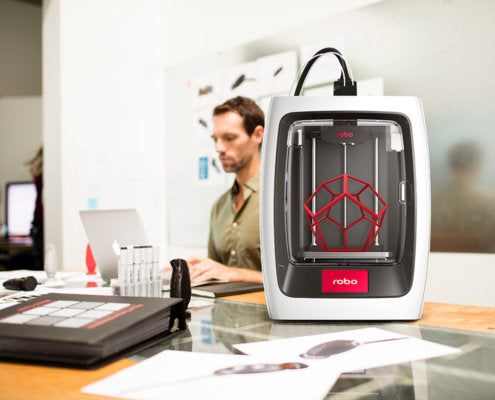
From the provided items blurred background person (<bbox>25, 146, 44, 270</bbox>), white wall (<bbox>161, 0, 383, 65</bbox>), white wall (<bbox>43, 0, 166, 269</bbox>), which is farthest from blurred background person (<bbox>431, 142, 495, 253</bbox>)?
blurred background person (<bbox>25, 146, 44, 270</bbox>)

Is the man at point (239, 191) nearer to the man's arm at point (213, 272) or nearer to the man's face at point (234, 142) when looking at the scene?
the man's face at point (234, 142)

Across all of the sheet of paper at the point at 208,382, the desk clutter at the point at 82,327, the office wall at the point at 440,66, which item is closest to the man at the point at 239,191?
the office wall at the point at 440,66

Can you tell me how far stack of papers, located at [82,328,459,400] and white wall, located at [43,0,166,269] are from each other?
263 centimetres

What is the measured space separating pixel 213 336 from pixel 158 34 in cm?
348

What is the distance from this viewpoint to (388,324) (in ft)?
3.10

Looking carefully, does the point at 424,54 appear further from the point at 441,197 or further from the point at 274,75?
the point at 274,75

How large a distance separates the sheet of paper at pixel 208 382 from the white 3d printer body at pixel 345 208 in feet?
0.91

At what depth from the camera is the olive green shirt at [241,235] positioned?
7.59 ft

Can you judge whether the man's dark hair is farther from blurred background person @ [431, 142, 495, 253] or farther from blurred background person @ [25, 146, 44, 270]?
blurred background person @ [25, 146, 44, 270]

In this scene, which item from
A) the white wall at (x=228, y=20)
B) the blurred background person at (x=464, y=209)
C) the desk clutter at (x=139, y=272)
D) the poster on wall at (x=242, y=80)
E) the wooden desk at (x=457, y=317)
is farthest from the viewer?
the poster on wall at (x=242, y=80)

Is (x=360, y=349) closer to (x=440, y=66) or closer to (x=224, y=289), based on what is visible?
(x=224, y=289)

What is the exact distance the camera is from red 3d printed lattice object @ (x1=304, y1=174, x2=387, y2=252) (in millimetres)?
997

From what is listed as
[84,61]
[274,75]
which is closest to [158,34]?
[84,61]

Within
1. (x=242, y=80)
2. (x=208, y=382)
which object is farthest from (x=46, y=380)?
(x=242, y=80)
